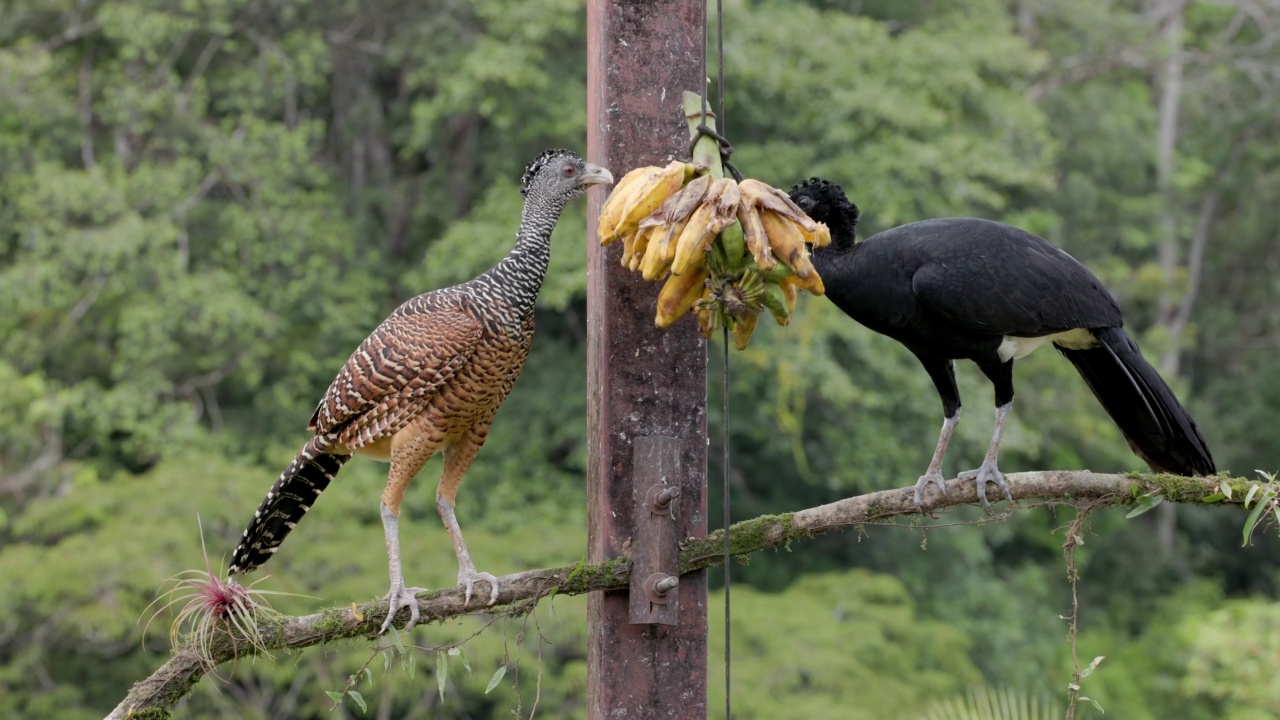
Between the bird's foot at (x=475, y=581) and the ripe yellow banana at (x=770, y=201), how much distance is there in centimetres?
103

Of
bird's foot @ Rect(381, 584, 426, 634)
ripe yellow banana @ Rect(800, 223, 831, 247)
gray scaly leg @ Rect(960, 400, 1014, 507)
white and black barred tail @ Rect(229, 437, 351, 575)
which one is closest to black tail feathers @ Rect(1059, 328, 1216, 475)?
gray scaly leg @ Rect(960, 400, 1014, 507)

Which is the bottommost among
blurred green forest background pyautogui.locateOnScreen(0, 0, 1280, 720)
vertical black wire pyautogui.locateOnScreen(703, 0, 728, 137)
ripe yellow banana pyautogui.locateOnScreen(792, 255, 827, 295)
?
blurred green forest background pyautogui.locateOnScreen(0, 0, 1280, 720)

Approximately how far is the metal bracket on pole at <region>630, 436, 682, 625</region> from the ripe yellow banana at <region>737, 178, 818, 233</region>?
0.58 metres

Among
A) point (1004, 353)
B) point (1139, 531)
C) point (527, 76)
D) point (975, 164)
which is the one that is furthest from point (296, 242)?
point (1139, 531)

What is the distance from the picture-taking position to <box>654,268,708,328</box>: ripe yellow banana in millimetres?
2951

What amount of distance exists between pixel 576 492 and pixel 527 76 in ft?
10.7

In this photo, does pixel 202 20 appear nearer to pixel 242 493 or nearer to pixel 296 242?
pixel 296 242

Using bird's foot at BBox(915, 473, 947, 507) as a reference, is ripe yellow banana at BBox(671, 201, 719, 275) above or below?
above

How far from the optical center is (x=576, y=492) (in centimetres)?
1145

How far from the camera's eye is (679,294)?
2975 millimetres

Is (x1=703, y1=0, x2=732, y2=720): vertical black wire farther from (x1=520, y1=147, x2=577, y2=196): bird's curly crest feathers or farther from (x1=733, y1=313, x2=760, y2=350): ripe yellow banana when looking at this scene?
(x1=520, y1=147, x2=577, y2=196): bird's curly crest feathers

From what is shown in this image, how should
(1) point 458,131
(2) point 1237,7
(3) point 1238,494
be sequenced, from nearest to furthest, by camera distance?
1. (3) point 1238,494
2. (1) point 458,131
3. (2) point 1237,7

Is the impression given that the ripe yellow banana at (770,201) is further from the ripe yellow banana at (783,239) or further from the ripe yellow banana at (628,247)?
the ripe yellow banana at (628,247)

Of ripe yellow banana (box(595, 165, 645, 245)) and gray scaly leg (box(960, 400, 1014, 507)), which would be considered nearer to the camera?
ripe yellow banana (box(595, 165, 645, 245))
